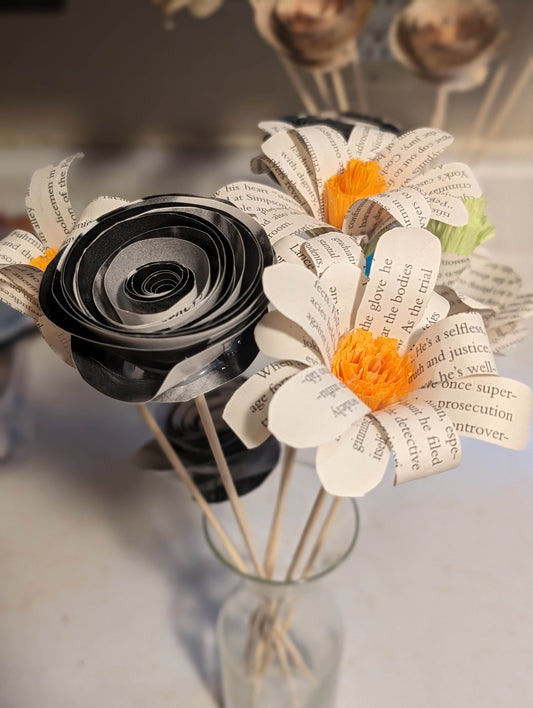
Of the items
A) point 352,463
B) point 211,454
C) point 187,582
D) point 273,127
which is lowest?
point 187,582

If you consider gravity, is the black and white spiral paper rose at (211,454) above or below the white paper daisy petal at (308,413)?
below

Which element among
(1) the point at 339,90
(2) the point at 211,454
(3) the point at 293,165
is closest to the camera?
(3) the point at 293,165

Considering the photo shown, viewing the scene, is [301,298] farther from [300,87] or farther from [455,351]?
[300,87]

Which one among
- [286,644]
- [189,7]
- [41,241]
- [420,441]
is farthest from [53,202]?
[189,7]

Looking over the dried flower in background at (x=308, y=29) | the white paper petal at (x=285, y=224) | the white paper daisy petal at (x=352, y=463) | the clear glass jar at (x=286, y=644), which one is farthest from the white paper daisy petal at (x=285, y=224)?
the dried flower in background at (x=308, y=29)

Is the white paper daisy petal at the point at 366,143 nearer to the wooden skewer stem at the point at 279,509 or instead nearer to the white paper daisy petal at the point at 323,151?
the white paper daisy petal at the point at 323,151

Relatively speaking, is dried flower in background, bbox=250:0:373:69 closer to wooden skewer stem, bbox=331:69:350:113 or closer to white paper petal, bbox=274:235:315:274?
wooden skewer stem, bbox=331:69:350:113

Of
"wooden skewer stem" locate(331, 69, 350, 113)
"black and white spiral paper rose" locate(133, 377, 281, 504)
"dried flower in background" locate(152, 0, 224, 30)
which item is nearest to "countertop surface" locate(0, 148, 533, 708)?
"black and white spiral paper rose" locate(133, 377, 281, 504)
